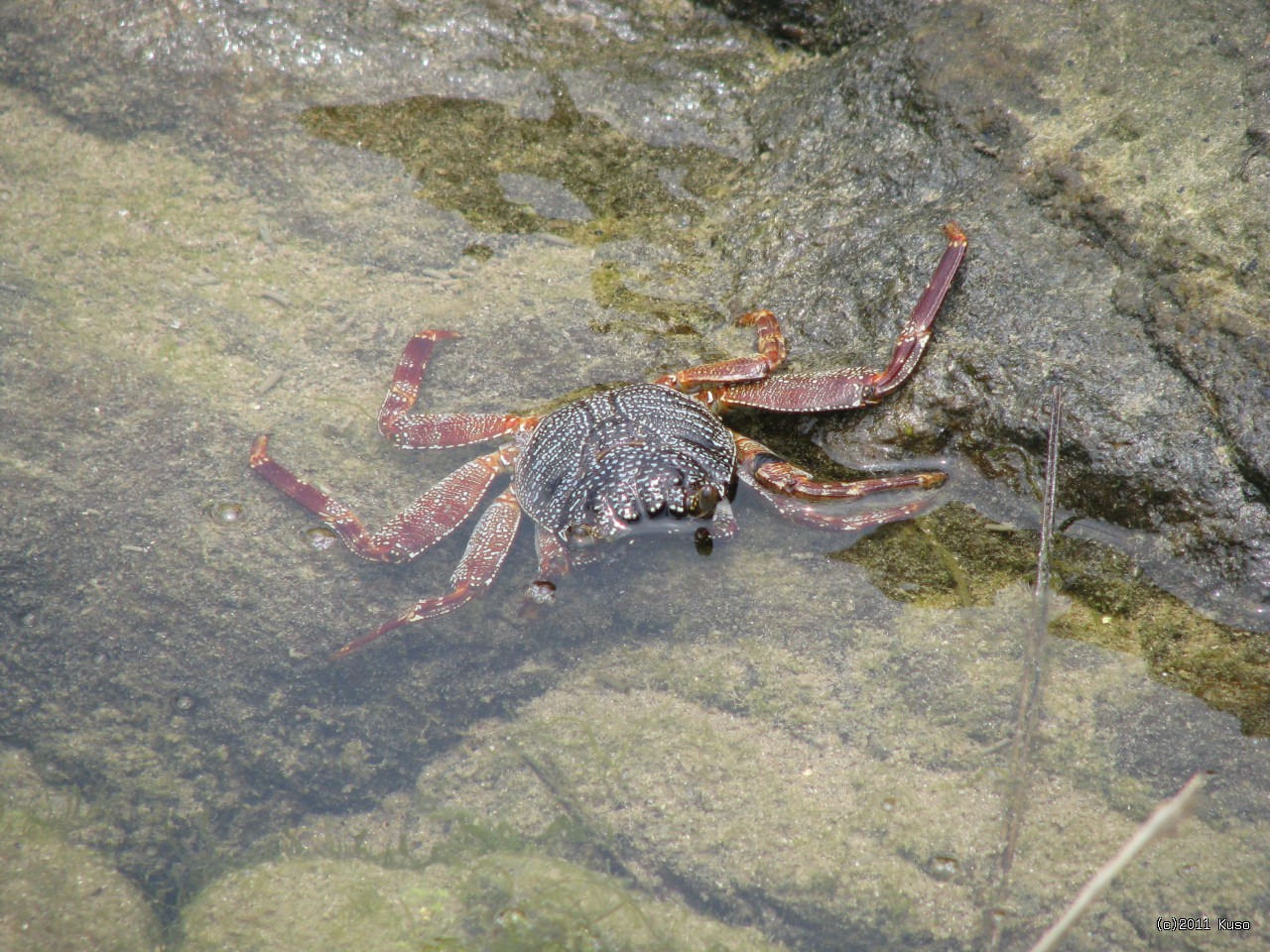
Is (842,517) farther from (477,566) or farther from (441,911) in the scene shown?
(441,911)

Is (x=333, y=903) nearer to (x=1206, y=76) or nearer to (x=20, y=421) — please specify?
(x=20, y=421)

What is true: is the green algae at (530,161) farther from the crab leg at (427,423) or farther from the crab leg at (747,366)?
the crab leg at (427,423)

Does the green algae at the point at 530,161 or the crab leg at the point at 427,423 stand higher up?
the green algae at the point at 530,161

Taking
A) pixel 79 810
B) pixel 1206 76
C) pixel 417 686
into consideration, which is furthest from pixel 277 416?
pixel 1206 76

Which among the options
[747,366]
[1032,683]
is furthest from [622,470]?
[1032,683]

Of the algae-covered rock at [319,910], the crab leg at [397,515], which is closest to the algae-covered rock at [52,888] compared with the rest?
the algae-covered rock at [319,910]

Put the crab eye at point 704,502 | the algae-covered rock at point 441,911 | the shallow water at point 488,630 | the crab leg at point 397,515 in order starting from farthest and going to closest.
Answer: the crab leg at point 397,515
the crab eye at point 704,502
the algae-covered rock at point 441,911
the shallow water at point 488,630

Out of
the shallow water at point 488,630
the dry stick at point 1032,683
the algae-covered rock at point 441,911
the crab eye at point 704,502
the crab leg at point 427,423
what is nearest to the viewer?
the dry stick at point 1032,683

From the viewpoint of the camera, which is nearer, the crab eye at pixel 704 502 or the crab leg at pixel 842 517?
the crab leg at pixel 842 517
